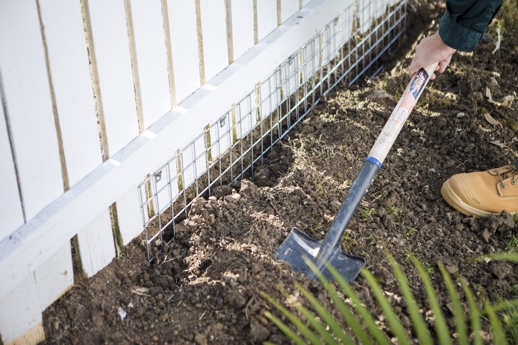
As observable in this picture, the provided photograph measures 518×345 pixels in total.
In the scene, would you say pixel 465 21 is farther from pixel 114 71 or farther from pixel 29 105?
pixel 29 105

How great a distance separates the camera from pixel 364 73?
13.8 ft

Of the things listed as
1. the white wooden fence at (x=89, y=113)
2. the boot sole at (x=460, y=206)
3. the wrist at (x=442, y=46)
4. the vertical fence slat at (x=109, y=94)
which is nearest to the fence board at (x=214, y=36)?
the white wooden fence at (x=89, y=113)

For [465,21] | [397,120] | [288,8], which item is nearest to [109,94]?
[397,120]

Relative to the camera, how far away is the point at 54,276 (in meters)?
2.54

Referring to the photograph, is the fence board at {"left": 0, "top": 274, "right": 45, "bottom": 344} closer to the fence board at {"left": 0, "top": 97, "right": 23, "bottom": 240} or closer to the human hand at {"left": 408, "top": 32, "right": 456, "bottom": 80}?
the fence board at {"left": 0, "top": 97, "right": 23, "bottom": 240}

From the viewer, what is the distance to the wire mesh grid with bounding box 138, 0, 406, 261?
2.93 meters

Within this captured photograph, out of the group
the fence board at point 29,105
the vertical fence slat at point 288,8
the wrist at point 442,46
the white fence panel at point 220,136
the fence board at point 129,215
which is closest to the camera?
the fence board at point 29,105

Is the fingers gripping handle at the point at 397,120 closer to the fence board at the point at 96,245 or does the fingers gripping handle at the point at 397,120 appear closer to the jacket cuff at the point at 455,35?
the jacket cuff at the point at 455,35

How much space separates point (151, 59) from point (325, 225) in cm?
96

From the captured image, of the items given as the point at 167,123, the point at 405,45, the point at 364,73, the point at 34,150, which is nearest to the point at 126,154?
the point at 167,123

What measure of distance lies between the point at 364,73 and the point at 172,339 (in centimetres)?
229

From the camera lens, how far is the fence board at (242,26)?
9.99ft

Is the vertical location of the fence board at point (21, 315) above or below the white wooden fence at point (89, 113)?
below

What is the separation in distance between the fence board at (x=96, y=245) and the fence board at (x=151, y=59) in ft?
1.30
